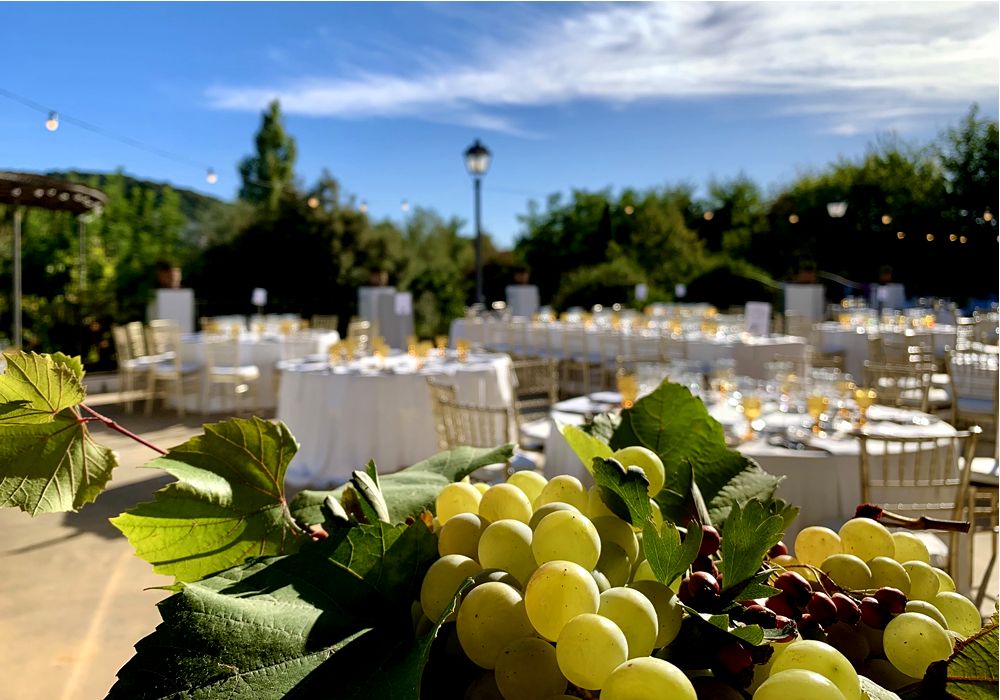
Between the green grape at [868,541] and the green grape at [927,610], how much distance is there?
0.19 ft

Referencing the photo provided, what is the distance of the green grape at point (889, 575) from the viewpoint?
439 mm

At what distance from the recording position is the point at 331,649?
335 mm

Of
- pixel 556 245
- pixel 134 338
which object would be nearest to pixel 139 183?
pixel 556 245


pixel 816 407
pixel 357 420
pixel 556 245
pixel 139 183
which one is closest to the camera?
pixel 816 407

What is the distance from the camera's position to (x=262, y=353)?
330 inches

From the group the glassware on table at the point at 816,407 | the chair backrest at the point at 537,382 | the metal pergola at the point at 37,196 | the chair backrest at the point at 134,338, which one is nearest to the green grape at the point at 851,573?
the glassware on table at the point at 816,407

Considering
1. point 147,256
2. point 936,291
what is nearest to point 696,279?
point 936,291

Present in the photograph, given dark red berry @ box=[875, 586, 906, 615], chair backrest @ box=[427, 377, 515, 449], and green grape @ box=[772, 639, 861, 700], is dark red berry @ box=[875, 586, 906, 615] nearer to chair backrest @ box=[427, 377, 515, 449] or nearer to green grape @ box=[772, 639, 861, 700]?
green grape @ box=[772, 639, 861, 700]

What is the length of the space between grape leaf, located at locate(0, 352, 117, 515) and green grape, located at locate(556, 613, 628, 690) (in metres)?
0.32

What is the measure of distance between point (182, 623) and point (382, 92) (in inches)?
1189

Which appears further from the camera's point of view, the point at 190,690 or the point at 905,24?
the point at 905,24

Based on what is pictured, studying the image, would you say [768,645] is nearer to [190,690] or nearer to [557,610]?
[557,610]

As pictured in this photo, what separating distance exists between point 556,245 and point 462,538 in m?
25.2

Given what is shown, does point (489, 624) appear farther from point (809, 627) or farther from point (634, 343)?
point (634, 343)
